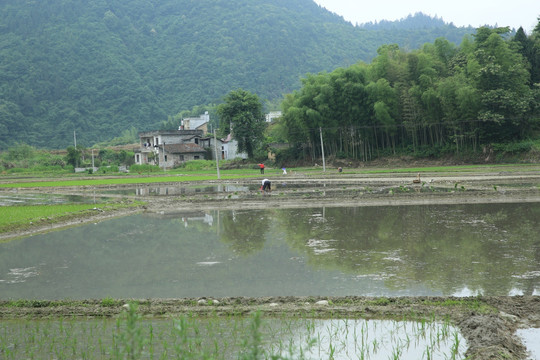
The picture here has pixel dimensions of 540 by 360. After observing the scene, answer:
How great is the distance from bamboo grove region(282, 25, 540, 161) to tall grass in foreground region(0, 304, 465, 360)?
3744 cm

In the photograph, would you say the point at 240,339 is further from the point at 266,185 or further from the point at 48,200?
the point at 48,200

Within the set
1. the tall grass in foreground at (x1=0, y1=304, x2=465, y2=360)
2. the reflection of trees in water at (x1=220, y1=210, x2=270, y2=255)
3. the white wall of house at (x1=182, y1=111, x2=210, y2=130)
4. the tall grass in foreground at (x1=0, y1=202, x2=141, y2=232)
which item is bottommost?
the tall grass in foreground at (x1=0, y1=304, x2=465, y2=360)

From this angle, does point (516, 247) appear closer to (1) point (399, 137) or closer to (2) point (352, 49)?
(1) point (399, 137)

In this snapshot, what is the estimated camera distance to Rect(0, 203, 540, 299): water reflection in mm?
8805

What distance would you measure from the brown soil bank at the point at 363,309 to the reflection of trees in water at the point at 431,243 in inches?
34.4

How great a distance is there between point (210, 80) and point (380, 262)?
433 feet

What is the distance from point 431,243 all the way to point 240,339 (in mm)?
6921

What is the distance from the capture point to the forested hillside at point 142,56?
117 m

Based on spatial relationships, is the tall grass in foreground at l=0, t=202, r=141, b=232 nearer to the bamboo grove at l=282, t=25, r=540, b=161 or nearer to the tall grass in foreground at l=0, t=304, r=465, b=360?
the tall grass in foreground at l=0, t=304, r=465, b=360

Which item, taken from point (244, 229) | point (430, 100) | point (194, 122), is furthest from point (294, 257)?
point (194, 122)

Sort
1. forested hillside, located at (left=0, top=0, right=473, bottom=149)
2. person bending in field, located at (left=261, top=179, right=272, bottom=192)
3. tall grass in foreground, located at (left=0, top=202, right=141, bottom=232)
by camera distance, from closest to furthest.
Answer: tall grass in foreground, located at (left=0, top=202, right=141, bottom=232), person bending in field, located at (left=261, top=179, right=272, bottom=192), forested hillside, located at (left=0, top=0, right=473, bottom=149)

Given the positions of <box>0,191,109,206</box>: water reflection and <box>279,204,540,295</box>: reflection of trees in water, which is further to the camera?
<box>0,191,109,206</box>: water reflection

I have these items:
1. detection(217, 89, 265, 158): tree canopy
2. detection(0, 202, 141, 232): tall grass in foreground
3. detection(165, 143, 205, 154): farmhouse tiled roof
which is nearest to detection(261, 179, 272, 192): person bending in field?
detection(0, 202, 141, 232): tall grass in foreground

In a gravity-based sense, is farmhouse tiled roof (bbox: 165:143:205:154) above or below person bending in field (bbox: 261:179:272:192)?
above
